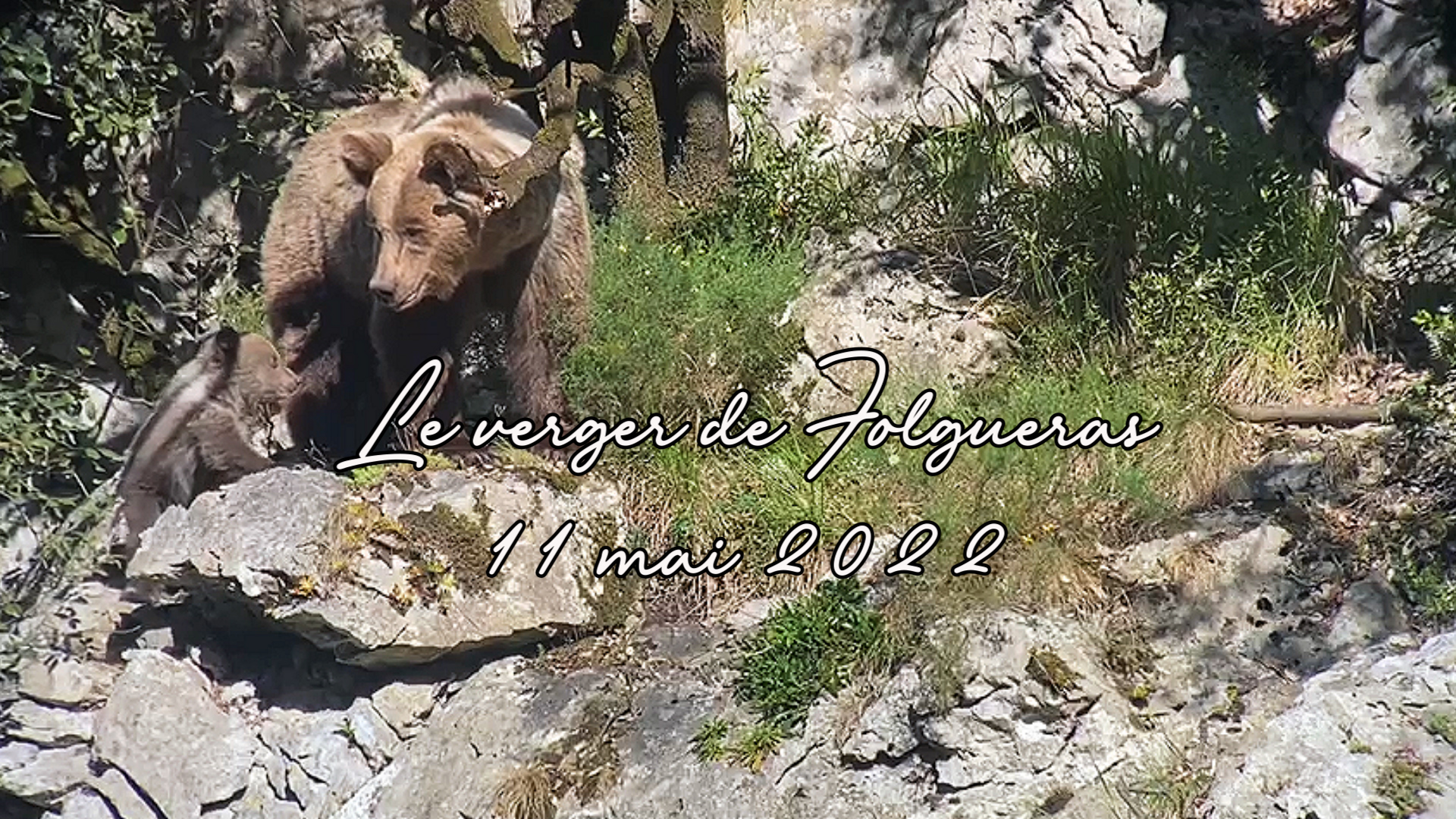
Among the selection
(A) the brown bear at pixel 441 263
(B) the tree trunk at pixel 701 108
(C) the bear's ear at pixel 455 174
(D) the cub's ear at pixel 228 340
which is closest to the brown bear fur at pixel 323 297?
(A) the brown bear at pixel 441 263

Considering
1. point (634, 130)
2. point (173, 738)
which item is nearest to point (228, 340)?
point (173, 738)

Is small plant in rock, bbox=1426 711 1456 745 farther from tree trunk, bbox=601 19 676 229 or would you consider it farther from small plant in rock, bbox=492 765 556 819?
tree trunk, bbox=601 19 676 229

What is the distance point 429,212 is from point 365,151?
0.32m

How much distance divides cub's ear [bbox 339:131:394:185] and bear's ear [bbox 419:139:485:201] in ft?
0.65

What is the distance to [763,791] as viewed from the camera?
4.05 metres

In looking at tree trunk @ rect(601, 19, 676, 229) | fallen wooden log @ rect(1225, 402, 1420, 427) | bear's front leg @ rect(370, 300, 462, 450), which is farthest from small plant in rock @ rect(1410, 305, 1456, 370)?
bear's front leg @ rect(370, 300, 462, 450)

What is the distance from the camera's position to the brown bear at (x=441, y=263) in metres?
4.86

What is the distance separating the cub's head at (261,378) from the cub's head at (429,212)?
78cm

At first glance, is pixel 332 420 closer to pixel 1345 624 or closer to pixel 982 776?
pixel 982 776

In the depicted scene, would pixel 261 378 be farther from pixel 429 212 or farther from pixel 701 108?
pixel 701 108

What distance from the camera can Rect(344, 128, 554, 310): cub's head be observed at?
4.82 m

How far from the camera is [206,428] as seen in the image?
5.42 m

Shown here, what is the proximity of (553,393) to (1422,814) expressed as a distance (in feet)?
9.24

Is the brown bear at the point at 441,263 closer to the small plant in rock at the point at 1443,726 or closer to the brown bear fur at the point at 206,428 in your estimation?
the brown bear fur at the point at 206,428
